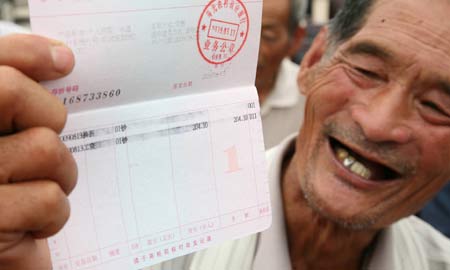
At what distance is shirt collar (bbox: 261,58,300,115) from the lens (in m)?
2.54

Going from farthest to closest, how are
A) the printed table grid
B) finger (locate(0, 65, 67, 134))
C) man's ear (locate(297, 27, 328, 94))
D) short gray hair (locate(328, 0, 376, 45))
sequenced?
man's ear (locate(297, 27, 328, 94)) → short gray hair (locate(328, 0, 376, 45)) → the printed table grid → finger (locate(0, 65, 67, 134))

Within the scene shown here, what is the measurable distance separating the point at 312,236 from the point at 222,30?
2.25 ft

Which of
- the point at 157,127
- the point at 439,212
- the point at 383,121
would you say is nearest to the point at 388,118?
the point at 383,121

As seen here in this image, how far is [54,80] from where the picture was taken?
1.76ft

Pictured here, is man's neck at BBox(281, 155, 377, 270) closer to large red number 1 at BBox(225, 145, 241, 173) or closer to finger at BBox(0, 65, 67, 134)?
large red number 1 at BBox(225, 145, 241, 173)

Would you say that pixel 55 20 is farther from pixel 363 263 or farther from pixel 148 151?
pixel 363 263

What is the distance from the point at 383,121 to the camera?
1057 mm

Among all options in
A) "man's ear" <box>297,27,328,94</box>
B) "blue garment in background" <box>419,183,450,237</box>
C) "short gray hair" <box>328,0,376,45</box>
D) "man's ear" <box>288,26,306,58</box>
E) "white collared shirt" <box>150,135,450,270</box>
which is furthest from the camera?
"man's ear" <box>288,26,306,58</box>

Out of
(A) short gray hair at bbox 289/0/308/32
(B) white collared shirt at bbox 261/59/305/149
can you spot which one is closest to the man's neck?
(B) white collared shirt at bbox 261/59/305/149

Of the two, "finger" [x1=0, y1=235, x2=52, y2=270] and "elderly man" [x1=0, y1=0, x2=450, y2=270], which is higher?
"finger" [x1=0, y1=235, x2=52, y2=270]

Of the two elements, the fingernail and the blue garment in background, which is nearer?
the fingernail

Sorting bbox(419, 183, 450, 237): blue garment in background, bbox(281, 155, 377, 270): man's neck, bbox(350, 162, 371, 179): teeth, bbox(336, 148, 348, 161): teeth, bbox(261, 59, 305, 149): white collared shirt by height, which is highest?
bbox(336, 148, 348, 161): teeth

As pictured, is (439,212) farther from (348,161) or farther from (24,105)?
(24,105)

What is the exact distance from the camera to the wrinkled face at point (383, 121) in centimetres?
106
